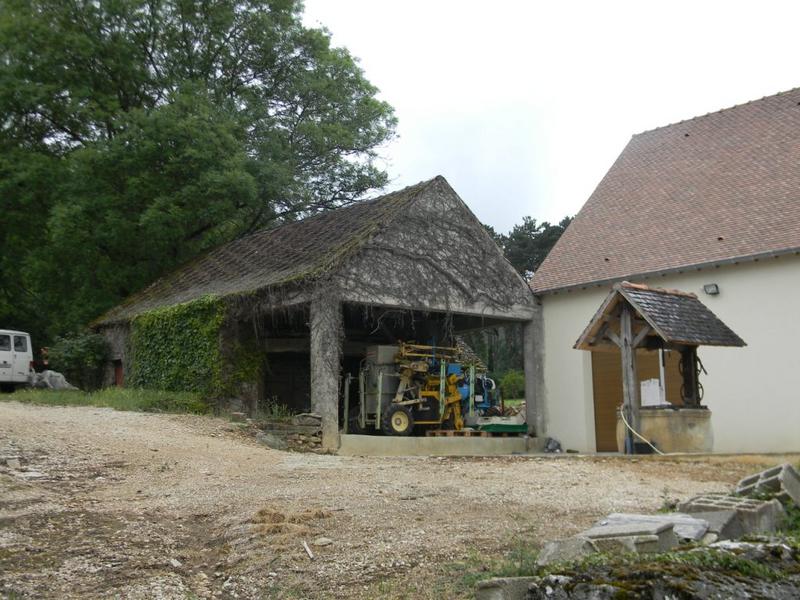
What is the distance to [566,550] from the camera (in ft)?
15.5

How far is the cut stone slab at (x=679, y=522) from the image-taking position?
17.1 feet

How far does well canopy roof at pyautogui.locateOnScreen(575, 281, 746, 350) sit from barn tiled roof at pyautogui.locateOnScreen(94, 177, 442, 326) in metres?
4.85

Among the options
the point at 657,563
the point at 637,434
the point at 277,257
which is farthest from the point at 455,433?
the point at 657,563

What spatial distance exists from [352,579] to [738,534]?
8.77ft

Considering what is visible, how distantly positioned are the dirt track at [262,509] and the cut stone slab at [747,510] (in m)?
0.98

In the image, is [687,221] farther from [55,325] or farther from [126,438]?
[55,325]

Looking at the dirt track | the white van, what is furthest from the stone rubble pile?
the dirt track

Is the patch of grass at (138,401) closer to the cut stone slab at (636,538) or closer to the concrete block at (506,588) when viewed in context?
the cut stone slab at (636,538)

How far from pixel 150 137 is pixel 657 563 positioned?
21668 mm

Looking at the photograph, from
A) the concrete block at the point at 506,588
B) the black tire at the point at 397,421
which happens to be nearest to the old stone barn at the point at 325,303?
the black tire at the point at 397,421

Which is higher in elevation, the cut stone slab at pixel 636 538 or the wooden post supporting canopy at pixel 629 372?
the wooden post supporting canopy at pixel 629 372

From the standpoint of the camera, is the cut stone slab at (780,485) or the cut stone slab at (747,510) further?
the cut stone slab at (780,485)

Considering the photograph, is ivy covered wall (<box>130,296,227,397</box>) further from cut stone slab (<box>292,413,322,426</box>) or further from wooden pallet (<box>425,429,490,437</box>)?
wooden pallet (<box>425,429,490,437</box>)

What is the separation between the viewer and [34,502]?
766cm
